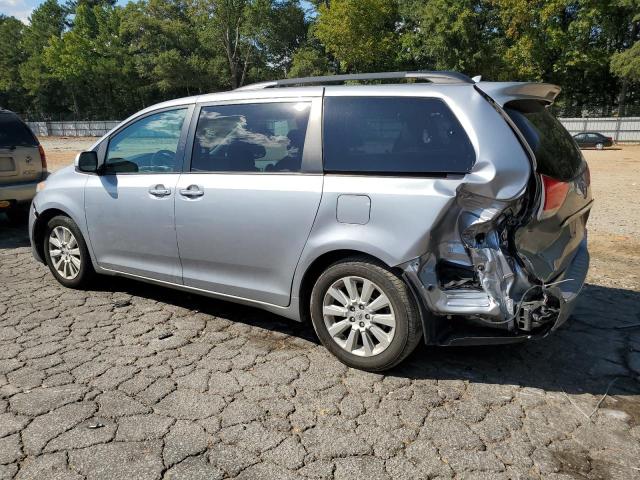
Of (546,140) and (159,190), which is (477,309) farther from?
(159,190)

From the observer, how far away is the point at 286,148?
3.66 meters

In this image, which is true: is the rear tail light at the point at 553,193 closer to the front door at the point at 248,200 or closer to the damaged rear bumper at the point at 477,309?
the damaged rear bumper at the point at 477,309

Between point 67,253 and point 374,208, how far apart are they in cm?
331

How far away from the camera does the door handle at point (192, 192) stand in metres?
3.93

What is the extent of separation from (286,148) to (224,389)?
5.41ft

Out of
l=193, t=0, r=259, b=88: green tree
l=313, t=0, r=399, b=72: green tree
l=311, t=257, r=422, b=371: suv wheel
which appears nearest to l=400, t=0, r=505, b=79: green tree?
l=313, t=0, r=399, b=72: green tree

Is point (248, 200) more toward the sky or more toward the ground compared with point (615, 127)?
more toward the sky

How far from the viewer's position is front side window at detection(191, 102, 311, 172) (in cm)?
363

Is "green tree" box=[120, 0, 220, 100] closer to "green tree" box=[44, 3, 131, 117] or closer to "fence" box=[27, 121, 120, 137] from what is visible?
"green tree" box=[44, 3, 131, 117]

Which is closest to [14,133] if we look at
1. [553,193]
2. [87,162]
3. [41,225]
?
[41,225]

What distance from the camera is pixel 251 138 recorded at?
12.6 ft

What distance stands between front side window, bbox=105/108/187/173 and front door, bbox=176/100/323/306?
0.81 feet

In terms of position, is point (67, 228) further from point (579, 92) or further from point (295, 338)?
point (579, 92)

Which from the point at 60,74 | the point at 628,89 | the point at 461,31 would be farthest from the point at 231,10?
the point at 628,89
